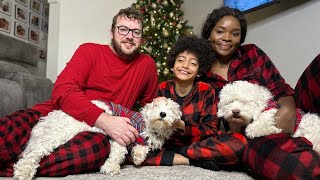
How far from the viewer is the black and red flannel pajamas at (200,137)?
140 centimetres

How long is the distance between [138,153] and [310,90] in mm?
854

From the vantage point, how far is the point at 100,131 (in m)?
1.43

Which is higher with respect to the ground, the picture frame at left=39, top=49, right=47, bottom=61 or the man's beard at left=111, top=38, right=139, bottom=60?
the man's beard at left=111, top=38, right=139, bottom=60

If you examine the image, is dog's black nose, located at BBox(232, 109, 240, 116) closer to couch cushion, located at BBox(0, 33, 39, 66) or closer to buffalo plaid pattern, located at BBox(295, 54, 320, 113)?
buffalo plaid pattern, located at BBox(295, 54, 320, 113)

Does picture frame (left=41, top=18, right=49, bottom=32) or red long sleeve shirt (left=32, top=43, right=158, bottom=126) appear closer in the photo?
red long sleeve shirt (left=32, top=43, right=158, bottom=126)

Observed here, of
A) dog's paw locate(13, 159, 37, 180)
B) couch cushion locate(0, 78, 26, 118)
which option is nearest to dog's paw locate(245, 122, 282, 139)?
dog's paw locate(13, 159, 37, 180)

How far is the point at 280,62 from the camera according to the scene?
268 centimetres

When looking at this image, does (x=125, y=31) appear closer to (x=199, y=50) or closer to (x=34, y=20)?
(x=199, y=50)

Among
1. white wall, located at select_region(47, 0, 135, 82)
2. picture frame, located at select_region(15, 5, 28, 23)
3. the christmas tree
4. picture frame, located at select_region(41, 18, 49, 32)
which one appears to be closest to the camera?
the christmas tree

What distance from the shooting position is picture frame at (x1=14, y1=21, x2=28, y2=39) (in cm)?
450

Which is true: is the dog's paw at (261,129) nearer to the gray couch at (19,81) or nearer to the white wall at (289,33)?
the white wall at (289,33)

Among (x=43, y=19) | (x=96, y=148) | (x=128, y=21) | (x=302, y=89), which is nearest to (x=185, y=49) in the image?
(x=128, y=21)

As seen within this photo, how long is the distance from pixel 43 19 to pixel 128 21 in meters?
3.92

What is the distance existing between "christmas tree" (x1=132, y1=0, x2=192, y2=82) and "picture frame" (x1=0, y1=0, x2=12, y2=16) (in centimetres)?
184
